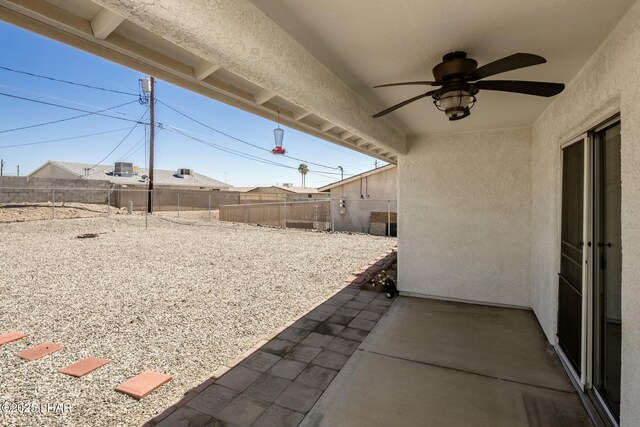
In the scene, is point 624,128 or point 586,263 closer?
point 624,128

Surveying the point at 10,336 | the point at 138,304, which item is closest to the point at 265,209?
the point at 138,304

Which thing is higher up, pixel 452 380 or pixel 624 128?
pixel 624 128

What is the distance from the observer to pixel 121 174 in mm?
26422

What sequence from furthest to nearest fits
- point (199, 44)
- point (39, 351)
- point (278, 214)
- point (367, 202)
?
point (367, 202) < point (278, 214) < point (39, 351) < point (199, 44)

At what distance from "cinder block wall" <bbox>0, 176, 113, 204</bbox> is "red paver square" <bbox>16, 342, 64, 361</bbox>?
44.7ft

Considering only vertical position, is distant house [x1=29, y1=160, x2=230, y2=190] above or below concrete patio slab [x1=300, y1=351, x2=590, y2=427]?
above

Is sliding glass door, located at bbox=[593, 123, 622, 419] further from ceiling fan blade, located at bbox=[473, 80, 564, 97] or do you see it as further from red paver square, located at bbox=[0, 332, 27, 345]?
red paver square, located at bbox=[0, 332, 27, 345]

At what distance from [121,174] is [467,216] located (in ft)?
94.7

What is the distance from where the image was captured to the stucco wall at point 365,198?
52.9 ft

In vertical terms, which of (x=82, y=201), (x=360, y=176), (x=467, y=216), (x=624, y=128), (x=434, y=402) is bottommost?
(x=434, y=402)

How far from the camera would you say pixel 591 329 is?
244 centimetres

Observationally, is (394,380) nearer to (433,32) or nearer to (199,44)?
(433,32)

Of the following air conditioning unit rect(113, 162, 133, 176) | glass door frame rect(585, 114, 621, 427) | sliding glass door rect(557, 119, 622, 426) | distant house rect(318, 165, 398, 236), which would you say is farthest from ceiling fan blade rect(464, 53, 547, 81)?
air conditioning unit rect(113, 162, 133, 176)

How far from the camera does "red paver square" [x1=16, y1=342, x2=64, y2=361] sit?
3016mm
